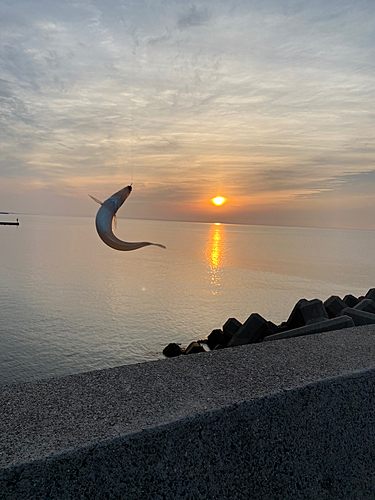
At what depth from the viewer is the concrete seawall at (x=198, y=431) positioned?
6.53ft

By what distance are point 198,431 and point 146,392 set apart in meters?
0.46

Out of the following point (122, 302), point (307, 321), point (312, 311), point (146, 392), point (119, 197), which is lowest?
point (122, 302)

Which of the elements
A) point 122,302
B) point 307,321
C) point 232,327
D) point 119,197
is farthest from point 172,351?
point 122,302

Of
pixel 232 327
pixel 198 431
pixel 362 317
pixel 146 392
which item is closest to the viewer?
pixel 198 431

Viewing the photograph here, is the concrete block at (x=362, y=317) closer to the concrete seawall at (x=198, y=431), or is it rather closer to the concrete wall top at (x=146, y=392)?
the concrete wall top at (x=146, y=392)

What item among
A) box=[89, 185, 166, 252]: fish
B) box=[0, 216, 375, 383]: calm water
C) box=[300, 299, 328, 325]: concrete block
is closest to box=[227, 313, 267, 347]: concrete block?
box=[300, 299, 328, 325]: concrete block

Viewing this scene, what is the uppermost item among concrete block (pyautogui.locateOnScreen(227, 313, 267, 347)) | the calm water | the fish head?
the fish head

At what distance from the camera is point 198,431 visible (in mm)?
2266

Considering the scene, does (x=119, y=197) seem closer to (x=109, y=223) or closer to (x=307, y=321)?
(x=109, y=223)

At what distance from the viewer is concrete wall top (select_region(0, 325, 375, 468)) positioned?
207cm

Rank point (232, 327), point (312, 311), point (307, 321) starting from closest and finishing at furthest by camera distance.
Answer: point (307, 321)
point (312, 311)
point (232, 327)

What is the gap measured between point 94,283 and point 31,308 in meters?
6.92

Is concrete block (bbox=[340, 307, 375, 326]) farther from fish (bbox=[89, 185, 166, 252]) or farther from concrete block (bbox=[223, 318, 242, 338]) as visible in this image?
concrete block (bbox=[223, 318, 242, 338])

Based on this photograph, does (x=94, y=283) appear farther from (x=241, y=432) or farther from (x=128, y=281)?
(x=241, y=432)
